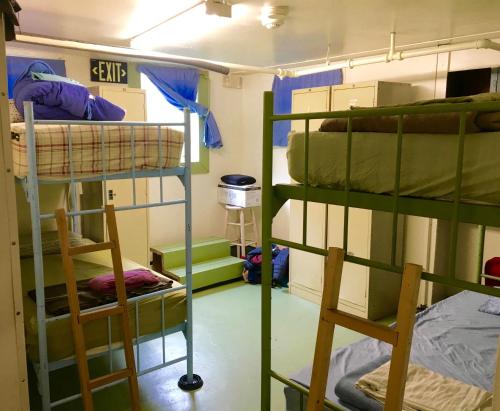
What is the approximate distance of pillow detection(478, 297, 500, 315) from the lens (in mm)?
3076

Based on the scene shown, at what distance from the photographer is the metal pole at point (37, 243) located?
6.59ft

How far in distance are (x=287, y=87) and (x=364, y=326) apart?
4183 millimetres

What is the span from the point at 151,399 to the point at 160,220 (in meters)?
2.68

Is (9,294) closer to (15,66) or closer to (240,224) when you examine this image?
(15,66)

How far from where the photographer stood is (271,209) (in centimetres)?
180

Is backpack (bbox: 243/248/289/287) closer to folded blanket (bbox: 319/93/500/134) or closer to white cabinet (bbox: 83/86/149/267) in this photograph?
white cabinet (bbox: 83/86/149/267)

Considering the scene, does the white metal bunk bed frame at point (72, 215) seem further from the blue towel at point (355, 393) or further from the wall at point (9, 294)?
the blue towel at point (355, 393)

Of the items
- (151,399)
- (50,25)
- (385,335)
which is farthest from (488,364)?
(50,25)

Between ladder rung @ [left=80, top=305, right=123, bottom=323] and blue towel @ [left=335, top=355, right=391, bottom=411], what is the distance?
47.1 inches

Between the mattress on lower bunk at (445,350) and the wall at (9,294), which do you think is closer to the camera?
the wall at (9,294)

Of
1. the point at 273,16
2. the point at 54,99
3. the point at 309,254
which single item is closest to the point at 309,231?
the point at 309,254

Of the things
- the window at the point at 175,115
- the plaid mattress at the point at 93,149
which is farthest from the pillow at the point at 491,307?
the window at the point at 175,115

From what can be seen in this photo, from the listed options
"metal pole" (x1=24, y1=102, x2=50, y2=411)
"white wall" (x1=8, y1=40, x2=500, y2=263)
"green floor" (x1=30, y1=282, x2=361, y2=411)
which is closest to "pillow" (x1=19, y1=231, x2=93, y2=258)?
"green floor" (x1=30, y1=282, x2=361, y2=411)

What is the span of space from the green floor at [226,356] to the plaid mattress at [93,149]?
1477 millimetres
